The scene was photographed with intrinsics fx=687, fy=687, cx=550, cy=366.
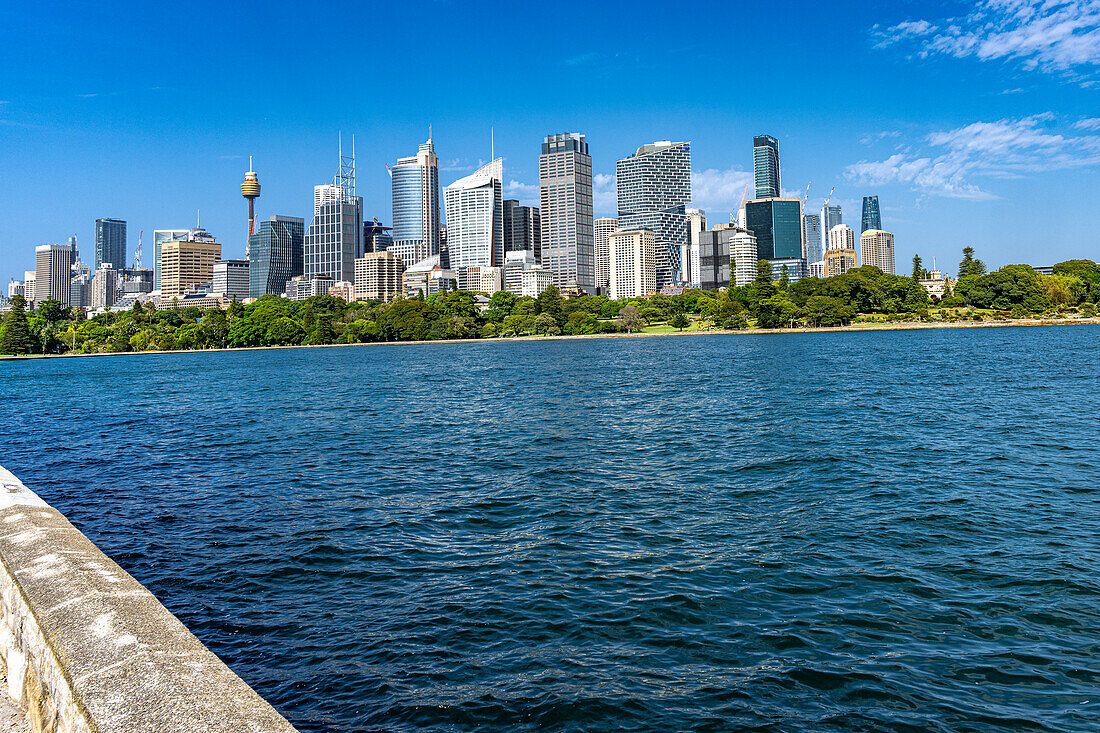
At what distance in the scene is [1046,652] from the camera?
1002 cm

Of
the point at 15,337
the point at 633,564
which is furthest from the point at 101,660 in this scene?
the point at 15,337

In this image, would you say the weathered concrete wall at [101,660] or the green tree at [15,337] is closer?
the weathered concrete wall at [101,660]

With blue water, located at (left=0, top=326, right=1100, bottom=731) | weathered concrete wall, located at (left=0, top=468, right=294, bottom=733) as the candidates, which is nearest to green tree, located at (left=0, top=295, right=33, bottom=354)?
blue water, located at (left=0, top=326, right=1100, bottom=731)

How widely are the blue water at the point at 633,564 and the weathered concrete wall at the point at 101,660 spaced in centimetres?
280

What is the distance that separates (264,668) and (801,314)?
19161 centimetres

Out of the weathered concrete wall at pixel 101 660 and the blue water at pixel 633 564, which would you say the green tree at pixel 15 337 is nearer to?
A: the blue water at pixel 633 564

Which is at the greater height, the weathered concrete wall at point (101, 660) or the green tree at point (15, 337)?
the green tree at point (15, 337)

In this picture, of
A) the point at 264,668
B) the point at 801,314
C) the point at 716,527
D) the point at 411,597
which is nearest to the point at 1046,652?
the point at 716,527

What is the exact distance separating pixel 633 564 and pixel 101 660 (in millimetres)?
9885

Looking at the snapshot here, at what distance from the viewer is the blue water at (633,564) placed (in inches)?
360

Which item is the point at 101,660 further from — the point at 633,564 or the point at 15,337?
the point at 15,337

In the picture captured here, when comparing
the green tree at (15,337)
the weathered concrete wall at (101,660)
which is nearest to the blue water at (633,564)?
the weathered concrete wall at (101,660)

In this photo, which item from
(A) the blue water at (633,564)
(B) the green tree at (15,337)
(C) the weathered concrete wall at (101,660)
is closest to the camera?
(C) the weathered concrete wall at (101,660)

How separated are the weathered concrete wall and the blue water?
2800 millimetres
